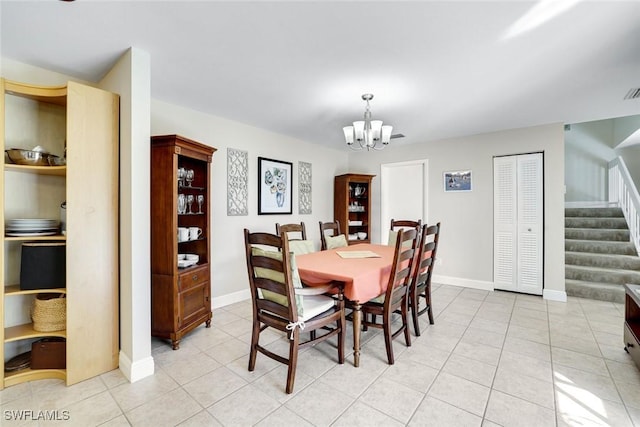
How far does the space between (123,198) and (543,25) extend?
306 centimetres

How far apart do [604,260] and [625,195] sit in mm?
1451

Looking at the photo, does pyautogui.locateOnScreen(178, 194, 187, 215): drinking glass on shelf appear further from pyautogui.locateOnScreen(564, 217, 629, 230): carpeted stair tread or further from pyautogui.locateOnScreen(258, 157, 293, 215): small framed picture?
pyautogui.locateOnScreen(564, 217, 629, 230): carpeted stair tread

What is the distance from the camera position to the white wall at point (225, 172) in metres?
3.13

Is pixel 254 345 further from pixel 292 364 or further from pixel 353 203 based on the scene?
pixel 353 203

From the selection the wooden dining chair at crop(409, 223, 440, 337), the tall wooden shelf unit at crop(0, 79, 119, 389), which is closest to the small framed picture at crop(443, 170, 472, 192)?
the wooden dining chair at crop(409, 223, 440, 337)

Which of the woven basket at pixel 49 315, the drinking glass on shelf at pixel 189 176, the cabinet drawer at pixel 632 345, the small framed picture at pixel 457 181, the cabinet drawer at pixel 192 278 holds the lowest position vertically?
the cabinet drawer at pixel 632 345

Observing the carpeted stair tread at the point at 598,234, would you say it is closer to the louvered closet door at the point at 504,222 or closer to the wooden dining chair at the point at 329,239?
the louvered closet door at the point at 504,222

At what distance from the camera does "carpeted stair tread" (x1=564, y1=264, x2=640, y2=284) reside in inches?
145

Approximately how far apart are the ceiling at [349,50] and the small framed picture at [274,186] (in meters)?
1.03

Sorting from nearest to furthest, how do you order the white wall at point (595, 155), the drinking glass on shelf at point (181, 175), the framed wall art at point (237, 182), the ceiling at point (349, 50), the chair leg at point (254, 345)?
the ceiling at point (349, 50) < the chair leg at point (254, 345) < the drinking glass on shelf at point (181, 175) < the framed wall art at point (237, 182) < the white wall at point (595, 155)

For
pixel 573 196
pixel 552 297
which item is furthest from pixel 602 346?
pixel 573 196

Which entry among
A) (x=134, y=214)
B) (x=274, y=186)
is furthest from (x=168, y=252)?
(x=274, y=186)

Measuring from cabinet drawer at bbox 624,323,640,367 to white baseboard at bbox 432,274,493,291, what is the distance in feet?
6.17

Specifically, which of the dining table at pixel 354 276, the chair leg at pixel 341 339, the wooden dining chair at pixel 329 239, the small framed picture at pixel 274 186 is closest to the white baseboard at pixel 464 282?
the wooden dining chair at pixel 329 239
